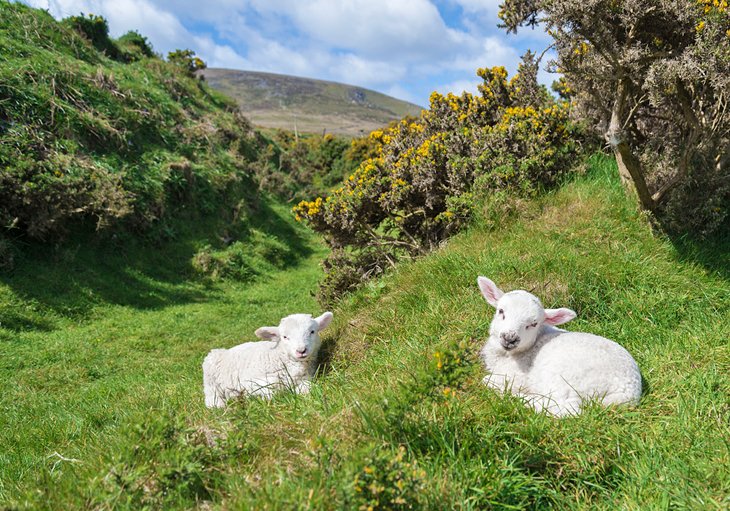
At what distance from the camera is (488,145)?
23.4 feet

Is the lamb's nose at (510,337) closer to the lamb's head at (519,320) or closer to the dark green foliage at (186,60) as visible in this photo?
the lamb's head at (519,320)

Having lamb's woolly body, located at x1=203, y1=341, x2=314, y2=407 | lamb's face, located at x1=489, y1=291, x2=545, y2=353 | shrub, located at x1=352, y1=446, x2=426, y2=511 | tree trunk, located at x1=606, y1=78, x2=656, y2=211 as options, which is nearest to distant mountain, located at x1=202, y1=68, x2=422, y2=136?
tree trunk, located at x1=606, y1=78, x2=656, y2=211

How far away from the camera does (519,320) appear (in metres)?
3.40

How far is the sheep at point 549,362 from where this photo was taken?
307 cm

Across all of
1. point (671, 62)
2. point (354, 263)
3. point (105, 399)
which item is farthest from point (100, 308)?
point (671, 62)

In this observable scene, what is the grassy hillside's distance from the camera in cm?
228

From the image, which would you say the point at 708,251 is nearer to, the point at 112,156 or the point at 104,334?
the point at 104,334

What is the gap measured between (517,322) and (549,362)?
0.35 m

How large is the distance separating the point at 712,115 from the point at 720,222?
1.39 m

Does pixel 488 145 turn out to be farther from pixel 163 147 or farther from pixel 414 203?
pixel 163 147

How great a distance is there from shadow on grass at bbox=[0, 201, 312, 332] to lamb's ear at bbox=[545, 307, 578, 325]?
29.8ft

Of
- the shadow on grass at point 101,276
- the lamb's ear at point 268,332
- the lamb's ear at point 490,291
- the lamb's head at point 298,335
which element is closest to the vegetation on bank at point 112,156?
the shadow on grass at point 101,276

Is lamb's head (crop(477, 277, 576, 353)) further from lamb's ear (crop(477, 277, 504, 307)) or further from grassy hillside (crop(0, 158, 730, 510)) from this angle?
grassy hillside (crop(0, 158, 730, 510))

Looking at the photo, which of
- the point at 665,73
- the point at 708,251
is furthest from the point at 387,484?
the point at 708,251
